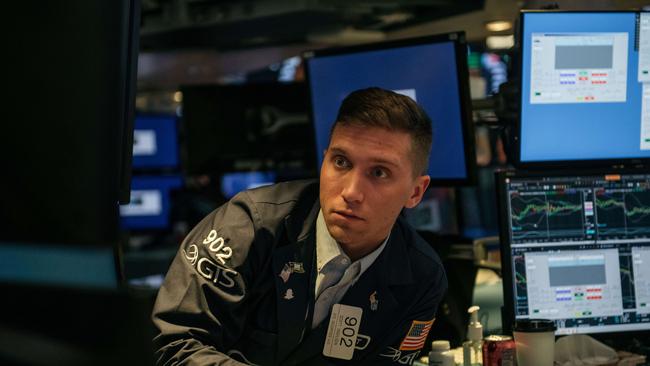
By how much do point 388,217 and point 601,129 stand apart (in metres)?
0.79

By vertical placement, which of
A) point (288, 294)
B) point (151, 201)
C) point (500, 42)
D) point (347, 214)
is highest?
point (500, 42)

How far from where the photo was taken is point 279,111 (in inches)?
146

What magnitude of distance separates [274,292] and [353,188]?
290 mm

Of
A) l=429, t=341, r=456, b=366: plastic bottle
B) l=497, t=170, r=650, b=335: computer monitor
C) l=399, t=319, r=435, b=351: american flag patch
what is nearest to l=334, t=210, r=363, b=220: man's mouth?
l=399, t=319, r=435, b=351: american flag patch

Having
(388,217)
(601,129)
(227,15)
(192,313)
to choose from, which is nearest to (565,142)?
(601,129)

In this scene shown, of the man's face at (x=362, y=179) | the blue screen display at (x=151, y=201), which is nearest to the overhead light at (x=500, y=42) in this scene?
the man's face at (x=362, y=179)

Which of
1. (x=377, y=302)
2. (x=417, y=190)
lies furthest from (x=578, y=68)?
(x=377, y=302)

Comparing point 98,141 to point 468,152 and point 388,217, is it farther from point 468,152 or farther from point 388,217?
point 468,152

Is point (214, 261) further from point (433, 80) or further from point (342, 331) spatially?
point (433, 80)

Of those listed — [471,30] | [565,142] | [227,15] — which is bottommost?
[565,142]

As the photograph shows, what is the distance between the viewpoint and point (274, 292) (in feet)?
5.85

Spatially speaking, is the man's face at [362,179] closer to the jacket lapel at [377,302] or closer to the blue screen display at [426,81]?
the jacket lapel at [377,302]

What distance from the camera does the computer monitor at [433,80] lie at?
91.2 inches

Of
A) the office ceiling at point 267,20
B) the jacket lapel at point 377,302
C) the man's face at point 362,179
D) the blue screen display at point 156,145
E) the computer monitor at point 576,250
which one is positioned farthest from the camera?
the blue screen display at point 156,145
